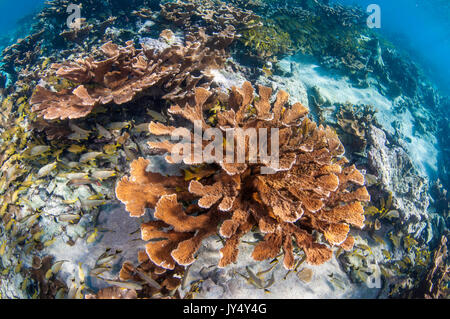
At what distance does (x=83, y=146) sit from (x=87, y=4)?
28.5ft

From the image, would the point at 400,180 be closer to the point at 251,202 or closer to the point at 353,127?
the point at 353,127

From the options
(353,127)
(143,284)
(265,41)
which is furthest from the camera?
(265,41)

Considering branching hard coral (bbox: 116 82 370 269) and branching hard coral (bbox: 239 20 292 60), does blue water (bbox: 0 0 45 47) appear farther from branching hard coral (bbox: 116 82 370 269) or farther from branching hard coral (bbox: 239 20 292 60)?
branching hard coral (bbox: 116 82 370 269)

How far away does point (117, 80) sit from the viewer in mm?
3867

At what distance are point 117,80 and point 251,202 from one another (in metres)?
3.08

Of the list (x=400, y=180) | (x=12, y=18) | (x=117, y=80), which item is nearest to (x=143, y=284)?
(x=117, y=80)

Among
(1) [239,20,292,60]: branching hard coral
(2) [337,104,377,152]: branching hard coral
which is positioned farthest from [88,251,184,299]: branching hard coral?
(1) [239,20,292,60]: branching hard coral

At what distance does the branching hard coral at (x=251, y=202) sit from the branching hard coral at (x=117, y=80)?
101 centimetres

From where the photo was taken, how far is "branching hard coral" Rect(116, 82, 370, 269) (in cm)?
232

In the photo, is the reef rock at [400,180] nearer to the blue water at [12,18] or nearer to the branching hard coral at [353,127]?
the branching hard coral at [353,127]

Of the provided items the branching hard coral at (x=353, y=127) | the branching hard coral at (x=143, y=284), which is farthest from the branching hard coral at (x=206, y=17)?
the branching hard coral at (x=143, y=284)

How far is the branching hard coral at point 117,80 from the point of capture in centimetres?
335

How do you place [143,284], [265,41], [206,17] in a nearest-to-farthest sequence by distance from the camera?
1. [143,284]
2. [206,17]
3. [265,41]
